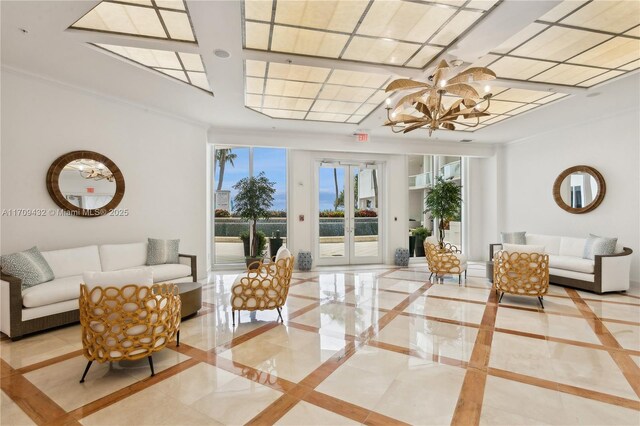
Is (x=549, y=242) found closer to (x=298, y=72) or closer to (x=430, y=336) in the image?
(x=430, y=336)

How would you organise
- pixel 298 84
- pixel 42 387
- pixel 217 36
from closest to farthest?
pixel 42 387
pixel 217 36
pixel 298 84

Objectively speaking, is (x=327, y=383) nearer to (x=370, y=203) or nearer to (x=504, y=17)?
(x=504, y=17)

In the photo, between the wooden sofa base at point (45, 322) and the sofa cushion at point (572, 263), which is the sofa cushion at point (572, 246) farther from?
the wooden sofa base at point (45, 322)

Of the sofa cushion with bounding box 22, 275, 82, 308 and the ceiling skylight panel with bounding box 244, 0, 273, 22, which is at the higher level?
the ceiling skylight panel with bounding box 244, 0, 273, 22

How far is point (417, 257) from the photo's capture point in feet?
30.0

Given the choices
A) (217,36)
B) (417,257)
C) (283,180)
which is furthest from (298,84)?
(417,257)

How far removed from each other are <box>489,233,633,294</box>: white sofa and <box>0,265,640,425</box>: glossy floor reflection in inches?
35.8

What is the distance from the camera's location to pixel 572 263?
5770mm

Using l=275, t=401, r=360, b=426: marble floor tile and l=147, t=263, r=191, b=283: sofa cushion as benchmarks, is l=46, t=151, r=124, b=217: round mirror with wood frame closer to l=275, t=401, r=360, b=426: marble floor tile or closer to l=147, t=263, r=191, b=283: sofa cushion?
l=147, t=263, r=191, b=283: sofa cushion

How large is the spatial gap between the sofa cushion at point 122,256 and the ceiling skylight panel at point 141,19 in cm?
316

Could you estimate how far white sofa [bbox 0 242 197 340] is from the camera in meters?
3.41

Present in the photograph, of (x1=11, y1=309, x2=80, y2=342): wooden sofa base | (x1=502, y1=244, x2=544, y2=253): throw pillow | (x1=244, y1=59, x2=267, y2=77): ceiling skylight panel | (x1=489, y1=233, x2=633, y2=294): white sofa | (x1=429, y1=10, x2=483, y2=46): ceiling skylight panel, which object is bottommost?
(x1=11, y1=309, x2=80, y2=342): wooden sofa base

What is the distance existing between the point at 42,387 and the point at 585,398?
434 centimetres

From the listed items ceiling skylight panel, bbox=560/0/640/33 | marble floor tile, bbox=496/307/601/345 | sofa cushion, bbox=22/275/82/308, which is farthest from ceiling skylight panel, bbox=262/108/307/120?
marble floor tile, bbox=496/307/601/345
